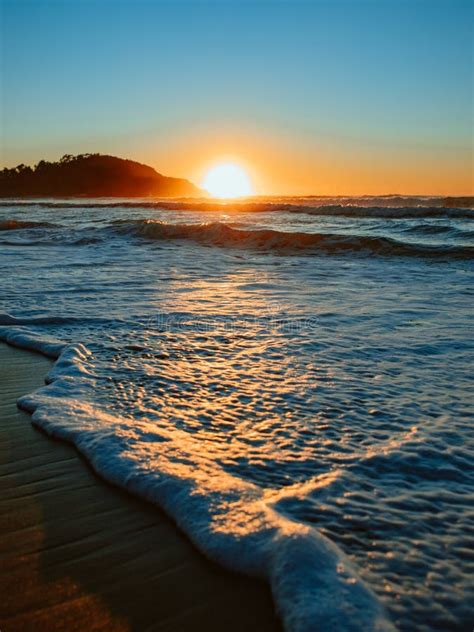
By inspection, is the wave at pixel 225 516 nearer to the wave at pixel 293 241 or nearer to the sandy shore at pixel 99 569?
the sandy shore at pixel 99 569

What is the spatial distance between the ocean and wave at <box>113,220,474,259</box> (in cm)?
420

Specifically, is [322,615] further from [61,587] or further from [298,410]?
[298,410]

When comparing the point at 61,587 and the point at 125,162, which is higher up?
the point at 125,162

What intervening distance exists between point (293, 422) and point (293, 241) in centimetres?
1064

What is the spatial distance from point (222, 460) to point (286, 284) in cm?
512

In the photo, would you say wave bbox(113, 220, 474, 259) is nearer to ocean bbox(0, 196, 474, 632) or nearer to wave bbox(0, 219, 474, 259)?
wave bbox(0, 219, 474, 259)

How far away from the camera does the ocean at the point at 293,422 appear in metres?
1.81

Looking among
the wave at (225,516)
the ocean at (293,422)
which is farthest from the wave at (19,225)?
the wave at (225,516)

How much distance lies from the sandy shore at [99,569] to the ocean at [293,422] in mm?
90

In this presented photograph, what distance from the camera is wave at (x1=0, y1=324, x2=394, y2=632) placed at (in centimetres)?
166

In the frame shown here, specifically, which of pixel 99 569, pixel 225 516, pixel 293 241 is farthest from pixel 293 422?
pixel 293 241

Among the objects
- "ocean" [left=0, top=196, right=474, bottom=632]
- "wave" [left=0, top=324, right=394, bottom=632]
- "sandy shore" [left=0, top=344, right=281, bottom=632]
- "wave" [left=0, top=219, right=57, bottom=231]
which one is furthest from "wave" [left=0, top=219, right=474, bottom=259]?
"sandy shore" [left=0, top=344, right=281, bottom=632]

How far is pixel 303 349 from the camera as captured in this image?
4172mm

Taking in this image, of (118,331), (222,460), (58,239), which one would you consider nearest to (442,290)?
(118,331)
